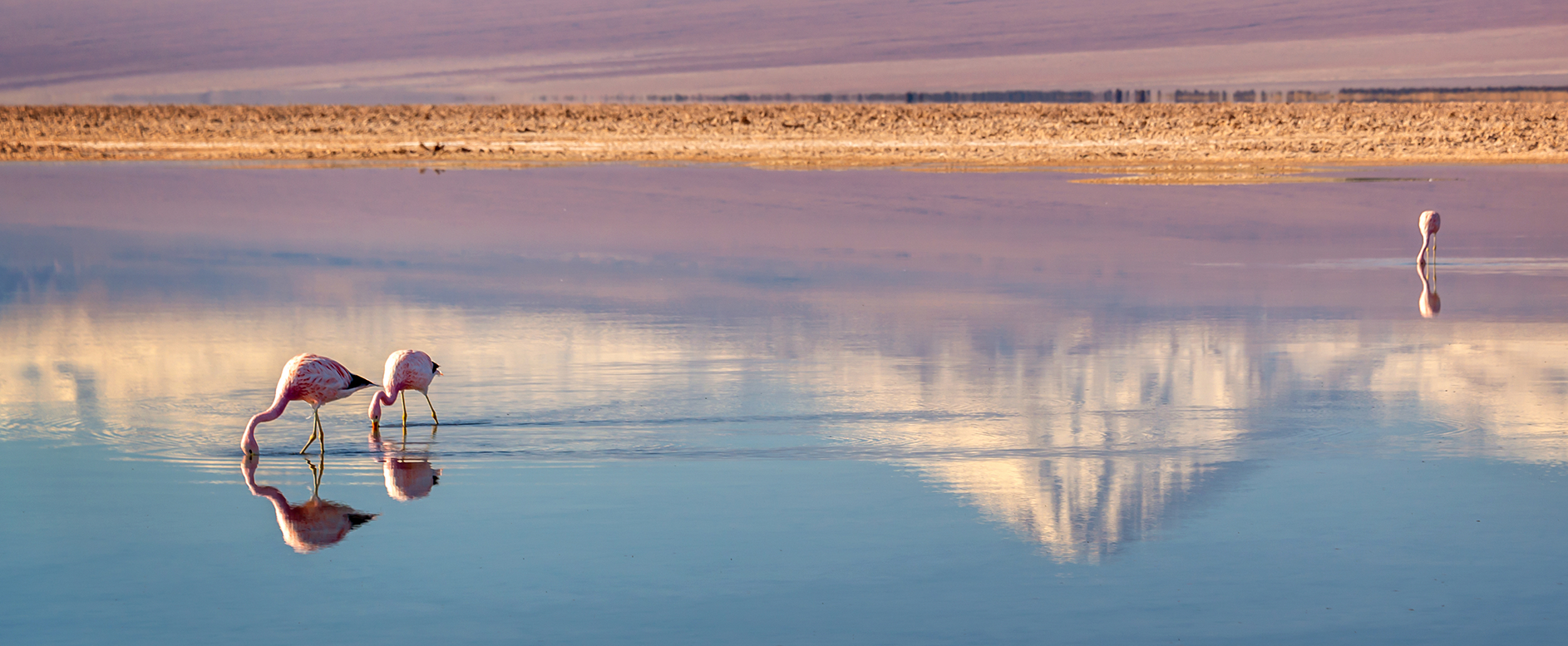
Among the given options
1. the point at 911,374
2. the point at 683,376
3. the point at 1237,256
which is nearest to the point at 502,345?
the point at 683,376

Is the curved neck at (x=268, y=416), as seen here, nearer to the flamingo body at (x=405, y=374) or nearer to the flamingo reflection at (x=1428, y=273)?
the flamingo body at (x=405, y=374)

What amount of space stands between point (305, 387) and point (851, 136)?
2222 inches

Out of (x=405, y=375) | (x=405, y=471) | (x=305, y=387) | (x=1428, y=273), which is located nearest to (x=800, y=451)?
(x=405, y=471)

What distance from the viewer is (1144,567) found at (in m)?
5.71

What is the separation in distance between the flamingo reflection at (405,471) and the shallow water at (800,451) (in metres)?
0.03

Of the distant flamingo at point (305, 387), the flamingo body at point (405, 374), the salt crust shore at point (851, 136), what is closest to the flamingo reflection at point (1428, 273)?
the flamingo body at point (405, 374)

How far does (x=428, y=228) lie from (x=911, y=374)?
1370 centimetres

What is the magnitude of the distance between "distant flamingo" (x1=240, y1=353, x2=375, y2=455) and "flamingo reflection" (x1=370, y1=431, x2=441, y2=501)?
0.35m

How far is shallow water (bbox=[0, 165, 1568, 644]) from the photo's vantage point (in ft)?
17.6

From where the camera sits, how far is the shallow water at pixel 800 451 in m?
5.36

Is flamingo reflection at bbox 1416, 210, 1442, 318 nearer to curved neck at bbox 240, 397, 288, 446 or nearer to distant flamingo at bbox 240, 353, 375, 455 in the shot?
distant flamingo at bbox 240, 353, 375, 455

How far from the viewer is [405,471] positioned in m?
7.57

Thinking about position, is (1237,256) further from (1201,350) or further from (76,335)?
(76,335)

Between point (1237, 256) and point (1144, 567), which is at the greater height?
point (1237, 256)
